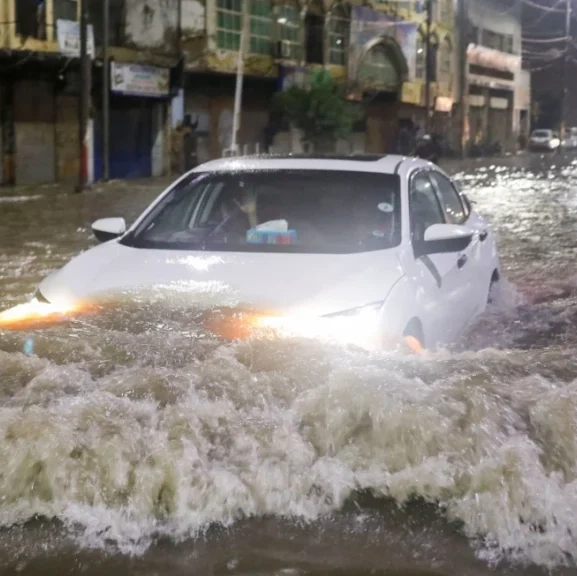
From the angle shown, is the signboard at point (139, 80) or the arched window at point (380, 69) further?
the arched window at point (380, 69)

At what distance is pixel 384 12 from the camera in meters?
38.8

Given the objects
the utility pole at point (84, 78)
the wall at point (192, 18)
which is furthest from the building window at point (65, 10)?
the wall at point (192, 18)

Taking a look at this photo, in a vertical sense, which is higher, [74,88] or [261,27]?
[261,27]

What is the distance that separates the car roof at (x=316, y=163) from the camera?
5.68 meters

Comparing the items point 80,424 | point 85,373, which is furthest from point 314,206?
point 80,424

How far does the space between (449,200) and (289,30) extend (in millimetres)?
27368

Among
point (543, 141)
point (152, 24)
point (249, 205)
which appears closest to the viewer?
point (249, 205)

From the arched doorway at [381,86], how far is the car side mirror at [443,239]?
104 ft

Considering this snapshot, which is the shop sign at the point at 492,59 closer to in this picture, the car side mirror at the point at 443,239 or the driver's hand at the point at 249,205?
the driver's hand at the point at 249,205

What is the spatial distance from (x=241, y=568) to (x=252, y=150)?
2983 centimetres

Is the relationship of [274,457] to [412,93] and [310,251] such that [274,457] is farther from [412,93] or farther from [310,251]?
[412,93]

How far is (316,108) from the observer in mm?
30469

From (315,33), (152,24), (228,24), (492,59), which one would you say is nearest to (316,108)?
(228,24)

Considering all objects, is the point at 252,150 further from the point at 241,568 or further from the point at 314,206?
the point at 241,568
